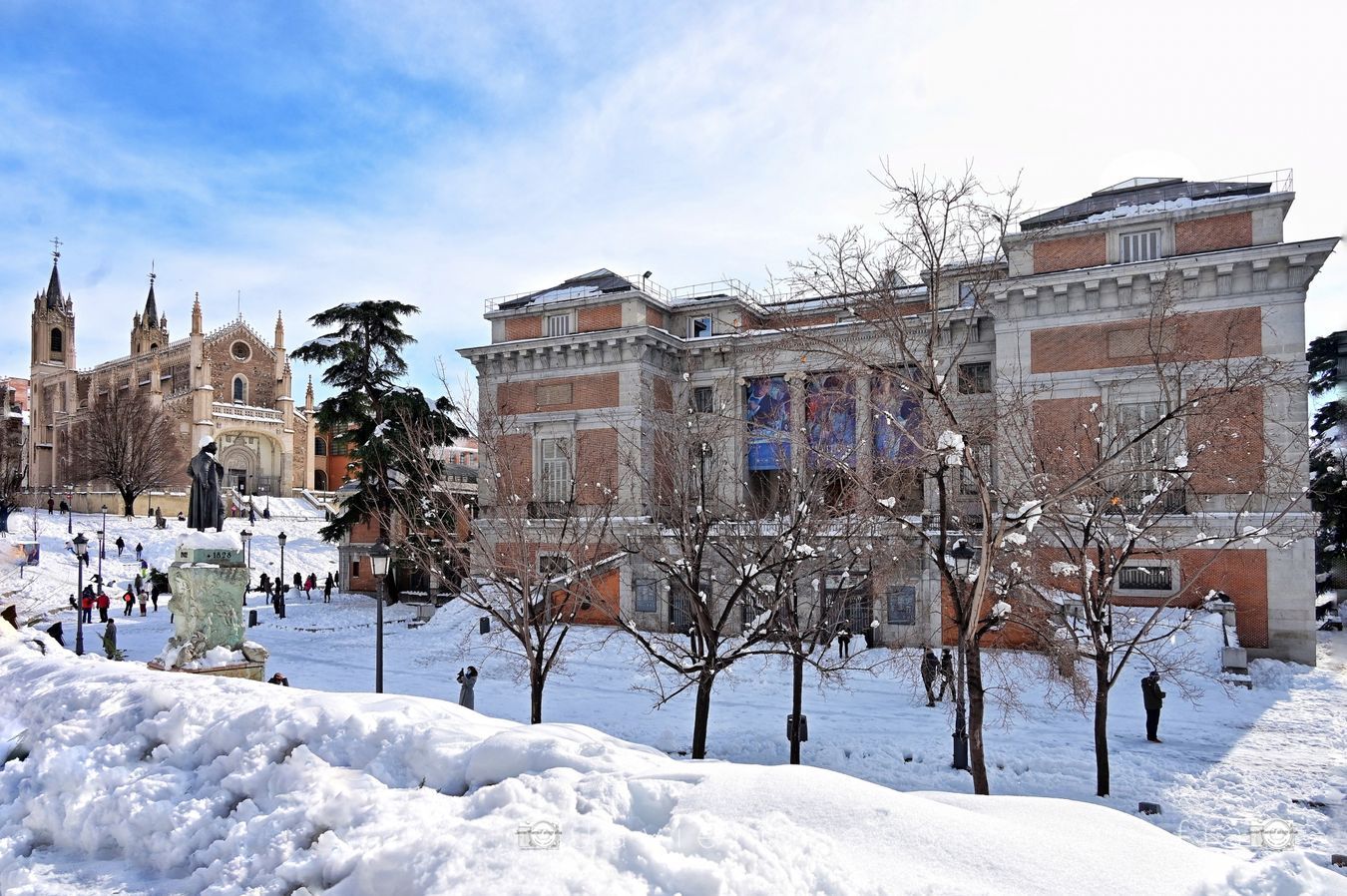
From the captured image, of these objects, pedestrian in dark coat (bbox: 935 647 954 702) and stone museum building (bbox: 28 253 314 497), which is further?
stone museum building (bbox: 28 253 314 497)

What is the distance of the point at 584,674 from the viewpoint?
2128cm

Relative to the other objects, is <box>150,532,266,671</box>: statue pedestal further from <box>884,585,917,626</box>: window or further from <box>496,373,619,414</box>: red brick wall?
<box>496,373,619,414</box>: red brick wall

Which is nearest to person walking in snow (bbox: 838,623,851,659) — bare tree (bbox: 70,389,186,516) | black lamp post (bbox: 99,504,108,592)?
black lamp post (bbox: 99,504,108,592)

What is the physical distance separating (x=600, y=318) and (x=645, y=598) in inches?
408

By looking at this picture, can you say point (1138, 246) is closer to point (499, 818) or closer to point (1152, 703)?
point (1152, 703)

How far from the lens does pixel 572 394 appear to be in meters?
32.0

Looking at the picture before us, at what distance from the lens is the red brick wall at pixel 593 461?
28.5m

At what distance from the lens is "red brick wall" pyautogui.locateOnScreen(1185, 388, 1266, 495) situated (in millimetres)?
13953

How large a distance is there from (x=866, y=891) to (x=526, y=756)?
2077mm

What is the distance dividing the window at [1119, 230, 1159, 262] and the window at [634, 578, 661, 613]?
55.3ft

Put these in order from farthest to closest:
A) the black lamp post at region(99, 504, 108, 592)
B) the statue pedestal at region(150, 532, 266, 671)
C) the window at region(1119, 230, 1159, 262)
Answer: the black lamp post at region(99, 504, 108, 592)
the window at region(1119, 230, 1159, 262)
the statue pedestal at region(150, 532, 266, 671)

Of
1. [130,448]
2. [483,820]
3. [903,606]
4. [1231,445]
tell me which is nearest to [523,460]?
[903,606]

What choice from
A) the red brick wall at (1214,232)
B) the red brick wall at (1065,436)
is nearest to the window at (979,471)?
the red brick wall at (1065,436)

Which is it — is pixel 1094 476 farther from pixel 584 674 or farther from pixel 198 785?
pixel 584 674
